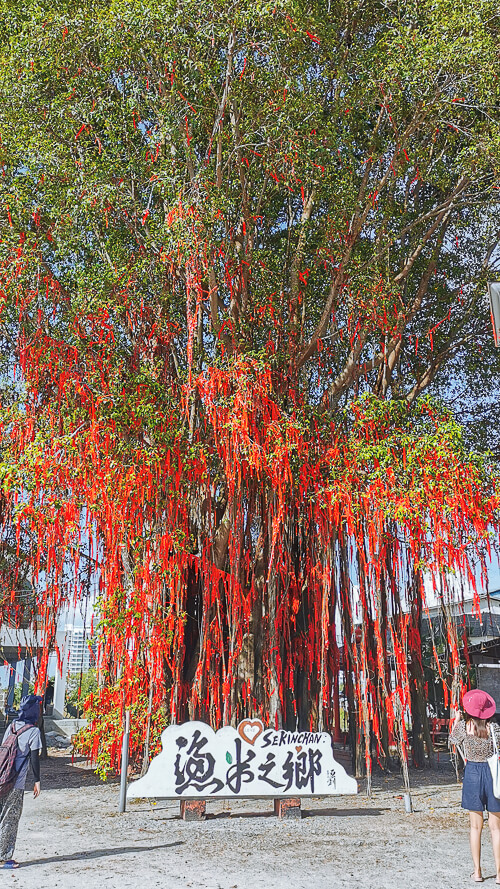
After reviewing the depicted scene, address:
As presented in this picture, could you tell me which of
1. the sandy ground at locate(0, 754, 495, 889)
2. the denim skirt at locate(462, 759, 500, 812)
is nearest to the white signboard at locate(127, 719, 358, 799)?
the sandy ground at locate(0, 754, 495, 889)

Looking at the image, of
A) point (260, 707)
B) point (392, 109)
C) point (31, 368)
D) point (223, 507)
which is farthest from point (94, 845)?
point (392, 109)

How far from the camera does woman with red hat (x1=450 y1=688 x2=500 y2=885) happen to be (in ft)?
10.3

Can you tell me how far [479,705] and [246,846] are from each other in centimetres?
179

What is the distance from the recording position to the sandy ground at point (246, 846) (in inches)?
133

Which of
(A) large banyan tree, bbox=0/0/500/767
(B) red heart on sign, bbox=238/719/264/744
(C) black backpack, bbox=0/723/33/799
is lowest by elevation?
(C) black backpack, bbox=0/723/33/799

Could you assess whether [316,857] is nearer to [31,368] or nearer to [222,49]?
[31,368]

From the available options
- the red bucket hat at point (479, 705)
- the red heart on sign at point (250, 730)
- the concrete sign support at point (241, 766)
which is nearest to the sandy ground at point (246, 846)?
the concrete sign support at point (241, 766)

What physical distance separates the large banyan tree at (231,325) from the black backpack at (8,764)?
2168 mm

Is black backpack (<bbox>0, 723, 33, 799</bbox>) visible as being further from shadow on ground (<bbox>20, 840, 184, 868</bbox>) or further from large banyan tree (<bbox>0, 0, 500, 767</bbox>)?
large banyan tree (<bbox>0, 0, 500, 767</bbox>)

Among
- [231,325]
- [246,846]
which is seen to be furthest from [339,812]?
[231,325]

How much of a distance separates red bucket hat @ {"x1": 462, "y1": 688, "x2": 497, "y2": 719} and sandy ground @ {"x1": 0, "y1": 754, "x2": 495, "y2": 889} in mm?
754

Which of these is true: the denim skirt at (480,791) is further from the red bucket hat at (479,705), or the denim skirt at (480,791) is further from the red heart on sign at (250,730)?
the red heart on sign at (250,730)

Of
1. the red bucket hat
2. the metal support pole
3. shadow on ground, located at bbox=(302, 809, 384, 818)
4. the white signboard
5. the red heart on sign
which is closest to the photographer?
the red bucket hat

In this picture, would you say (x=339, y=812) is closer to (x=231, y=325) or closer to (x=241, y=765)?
(x=241, y=765)
